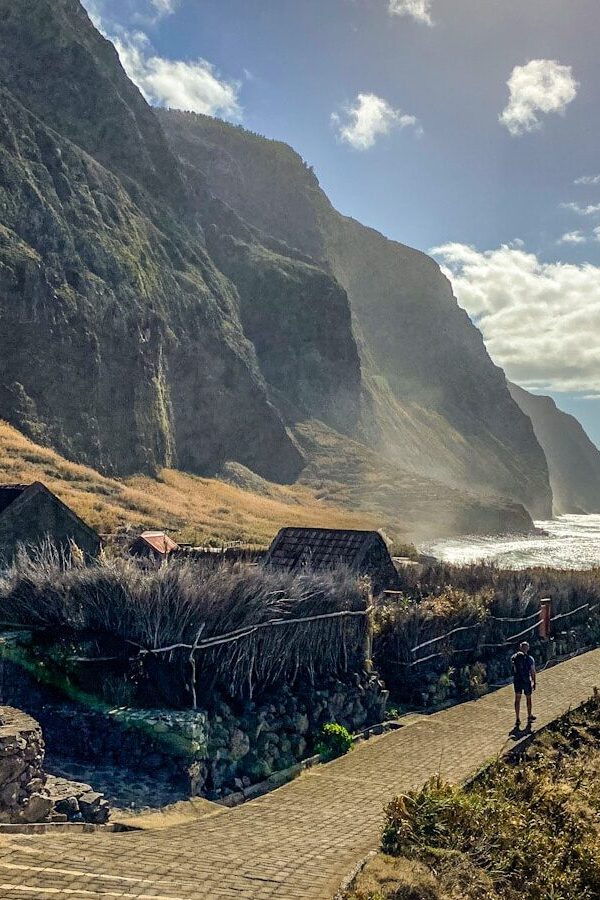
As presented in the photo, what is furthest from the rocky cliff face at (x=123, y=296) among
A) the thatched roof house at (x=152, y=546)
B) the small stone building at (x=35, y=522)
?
the small stone building at (x=35, y=522)

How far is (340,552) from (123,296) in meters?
60.7

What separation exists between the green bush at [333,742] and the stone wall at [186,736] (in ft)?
0.89

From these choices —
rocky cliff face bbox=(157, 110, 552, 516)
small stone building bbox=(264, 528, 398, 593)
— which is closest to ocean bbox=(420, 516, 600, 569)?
rocky cliff face bbox=(157, 110, 552, 516)

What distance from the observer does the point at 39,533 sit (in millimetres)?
24516

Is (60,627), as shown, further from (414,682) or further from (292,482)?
(292,482)

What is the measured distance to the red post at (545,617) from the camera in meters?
27.5

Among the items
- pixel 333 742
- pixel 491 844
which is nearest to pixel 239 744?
pixel 333 742

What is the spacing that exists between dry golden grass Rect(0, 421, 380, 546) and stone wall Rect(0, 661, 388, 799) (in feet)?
135

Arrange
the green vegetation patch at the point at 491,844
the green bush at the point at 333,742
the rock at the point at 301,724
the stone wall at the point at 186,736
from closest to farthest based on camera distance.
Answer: the green vegetation patch at the point at 491,844 → the stone wall at the point at 186,736 → the rock at the point at 301,724 → the green bush at the point at 333,742

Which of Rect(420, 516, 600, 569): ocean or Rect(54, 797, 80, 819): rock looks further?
Rect(420, 516, 600, 569): ocean

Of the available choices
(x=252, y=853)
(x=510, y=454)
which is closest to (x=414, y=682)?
(x=252, y=853)

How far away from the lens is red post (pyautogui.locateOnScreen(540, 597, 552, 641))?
27531 mm

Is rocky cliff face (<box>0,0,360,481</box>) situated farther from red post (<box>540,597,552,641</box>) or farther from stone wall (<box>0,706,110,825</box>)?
stone wall (<box>0,706,110,825</box>)

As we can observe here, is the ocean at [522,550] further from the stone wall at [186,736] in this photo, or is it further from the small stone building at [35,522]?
the stone wall at [186,736]
